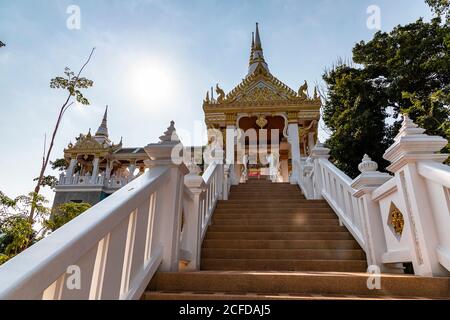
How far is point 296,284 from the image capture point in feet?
7.43

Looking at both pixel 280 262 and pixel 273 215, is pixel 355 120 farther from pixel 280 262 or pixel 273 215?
pixel 280 262

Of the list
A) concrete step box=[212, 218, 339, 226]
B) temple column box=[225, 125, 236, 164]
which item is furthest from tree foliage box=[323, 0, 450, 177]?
concrete step box=[212, 218, 339, 226]

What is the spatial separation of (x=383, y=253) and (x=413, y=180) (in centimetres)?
102

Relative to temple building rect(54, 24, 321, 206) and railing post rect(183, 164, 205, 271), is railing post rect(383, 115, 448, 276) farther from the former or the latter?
temple building rect(54, 24, 321, 206)

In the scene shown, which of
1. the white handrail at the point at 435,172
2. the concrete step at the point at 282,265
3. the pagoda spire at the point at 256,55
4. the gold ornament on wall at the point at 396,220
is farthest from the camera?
the pagoda spire at the point at 256,55

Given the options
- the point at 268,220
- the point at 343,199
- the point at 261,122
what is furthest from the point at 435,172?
the point at 261,122

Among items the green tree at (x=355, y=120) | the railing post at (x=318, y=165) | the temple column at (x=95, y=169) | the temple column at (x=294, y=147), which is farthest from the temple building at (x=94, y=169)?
the railing post at (x=318, y=165)

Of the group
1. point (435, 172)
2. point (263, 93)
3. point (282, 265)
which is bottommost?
point (282, 265)

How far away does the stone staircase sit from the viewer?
214cm

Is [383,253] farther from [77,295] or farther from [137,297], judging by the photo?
[77,295]

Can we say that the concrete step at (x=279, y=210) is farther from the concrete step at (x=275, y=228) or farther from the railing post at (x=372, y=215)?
the railing post at (x=372, y=215)

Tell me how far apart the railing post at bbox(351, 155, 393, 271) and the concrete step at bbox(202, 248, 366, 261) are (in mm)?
458

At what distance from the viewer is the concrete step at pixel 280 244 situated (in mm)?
3811

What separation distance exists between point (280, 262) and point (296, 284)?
114cm
